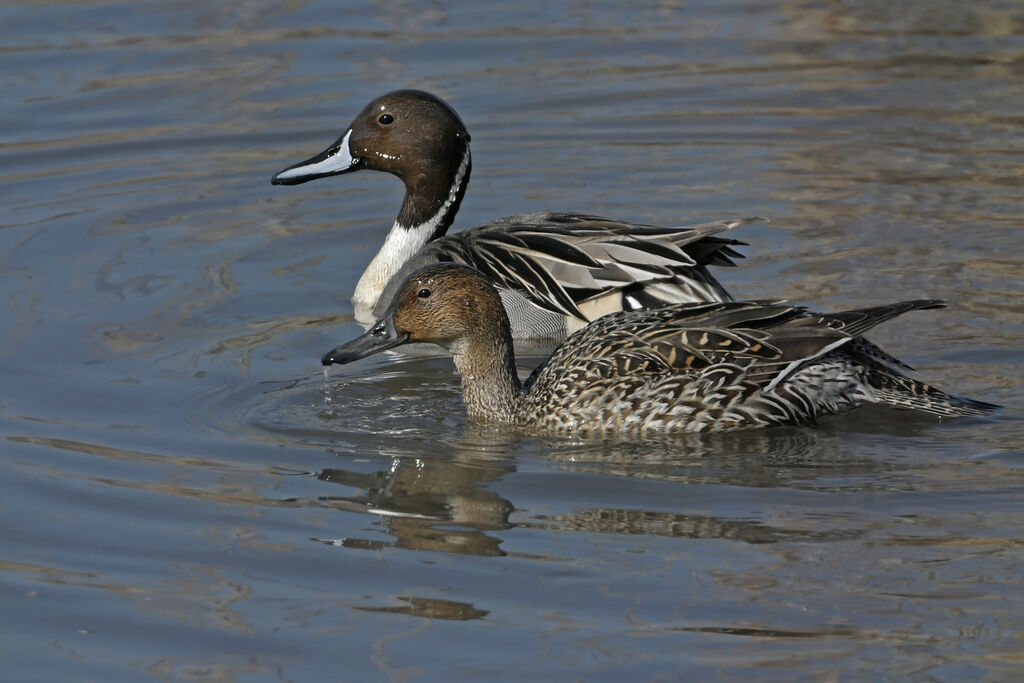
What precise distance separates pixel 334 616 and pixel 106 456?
182 centimetres

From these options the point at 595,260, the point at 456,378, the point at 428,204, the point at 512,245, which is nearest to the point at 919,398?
the point at 595,260

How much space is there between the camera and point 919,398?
7.27m

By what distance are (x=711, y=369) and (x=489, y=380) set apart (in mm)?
970

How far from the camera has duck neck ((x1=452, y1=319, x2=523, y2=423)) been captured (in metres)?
7.58

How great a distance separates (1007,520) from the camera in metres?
6.14

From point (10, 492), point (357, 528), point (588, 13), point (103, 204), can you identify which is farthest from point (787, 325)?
point (588, 13)

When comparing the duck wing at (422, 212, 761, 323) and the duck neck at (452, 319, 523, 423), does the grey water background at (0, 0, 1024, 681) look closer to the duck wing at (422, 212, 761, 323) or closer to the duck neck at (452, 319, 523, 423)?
the duck neck at (452, 319, 523, 423)

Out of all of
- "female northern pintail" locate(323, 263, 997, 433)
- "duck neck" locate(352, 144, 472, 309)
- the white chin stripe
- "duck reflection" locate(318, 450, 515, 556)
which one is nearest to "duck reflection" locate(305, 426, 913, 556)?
"duck reflection" locate(318, 450, 515, 556)

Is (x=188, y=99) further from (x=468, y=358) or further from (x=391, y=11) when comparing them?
(x=468, y=358)

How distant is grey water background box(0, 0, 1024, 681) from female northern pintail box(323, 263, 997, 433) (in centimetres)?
13

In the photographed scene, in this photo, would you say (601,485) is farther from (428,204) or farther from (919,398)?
(428,204)

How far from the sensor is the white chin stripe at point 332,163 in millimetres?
9961

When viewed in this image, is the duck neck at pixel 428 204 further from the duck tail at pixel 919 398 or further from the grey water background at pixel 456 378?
the duck tail at pixel 919 398

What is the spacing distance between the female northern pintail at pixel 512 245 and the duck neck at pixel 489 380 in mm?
1147
